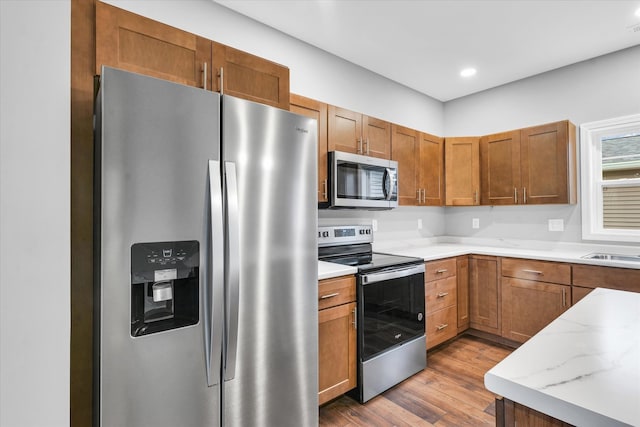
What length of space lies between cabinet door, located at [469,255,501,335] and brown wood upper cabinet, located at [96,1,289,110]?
2.54m

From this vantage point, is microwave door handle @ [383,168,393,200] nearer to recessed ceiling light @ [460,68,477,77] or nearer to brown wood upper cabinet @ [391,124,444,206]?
brown wood upper cabinet @ [391,124,444,206]

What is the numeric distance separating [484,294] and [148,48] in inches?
133

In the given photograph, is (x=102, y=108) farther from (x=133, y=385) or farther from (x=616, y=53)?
(x=616, y=53)

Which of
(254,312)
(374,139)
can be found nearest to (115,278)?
(254,312)

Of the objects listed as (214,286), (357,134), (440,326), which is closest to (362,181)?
(357,134)

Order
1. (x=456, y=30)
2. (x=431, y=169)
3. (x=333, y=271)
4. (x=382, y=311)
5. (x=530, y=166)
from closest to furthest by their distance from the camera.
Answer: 1. (x=333, y=271)
2. (x=382, y=311)
3. (x=456, y=30)
4. (x=530, y=166)
5. (x=431, y=169)

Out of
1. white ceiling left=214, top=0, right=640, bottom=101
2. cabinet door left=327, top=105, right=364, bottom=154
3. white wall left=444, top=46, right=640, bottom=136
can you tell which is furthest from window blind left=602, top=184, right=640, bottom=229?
cabinet door left=327, top=105, right=364, bottom=154

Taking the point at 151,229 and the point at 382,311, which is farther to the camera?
the point at 382,311

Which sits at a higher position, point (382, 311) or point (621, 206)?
point (621, 206)

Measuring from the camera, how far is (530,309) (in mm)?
2857

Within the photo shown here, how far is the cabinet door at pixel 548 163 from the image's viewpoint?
2930mm

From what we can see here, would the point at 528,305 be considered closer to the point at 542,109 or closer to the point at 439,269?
the point at 439,269

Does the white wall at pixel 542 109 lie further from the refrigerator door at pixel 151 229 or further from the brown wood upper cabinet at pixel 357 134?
the refrigerator door at pixel 151 229

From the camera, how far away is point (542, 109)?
3.32m
